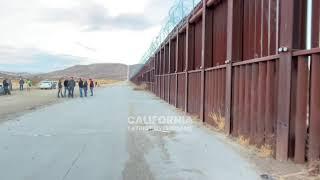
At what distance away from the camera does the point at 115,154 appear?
10188 millimetres

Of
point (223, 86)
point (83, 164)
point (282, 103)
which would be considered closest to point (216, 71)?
point (223, 86)

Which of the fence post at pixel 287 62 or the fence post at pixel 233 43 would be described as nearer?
the fence post at pixel 287 62

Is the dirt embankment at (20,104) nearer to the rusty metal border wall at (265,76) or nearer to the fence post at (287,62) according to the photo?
the rusty metal border wall at (265,76)

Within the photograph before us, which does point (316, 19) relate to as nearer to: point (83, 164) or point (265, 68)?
point (265, 68)

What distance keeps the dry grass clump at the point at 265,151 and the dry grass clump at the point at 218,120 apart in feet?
13.1

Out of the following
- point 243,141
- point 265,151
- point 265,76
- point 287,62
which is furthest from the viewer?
point 243,141

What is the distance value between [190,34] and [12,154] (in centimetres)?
1444

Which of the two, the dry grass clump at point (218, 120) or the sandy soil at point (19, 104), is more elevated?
the dry grass clump at point (218, 120)

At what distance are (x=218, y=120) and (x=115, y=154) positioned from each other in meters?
5.29

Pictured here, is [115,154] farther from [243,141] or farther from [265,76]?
[265,76]

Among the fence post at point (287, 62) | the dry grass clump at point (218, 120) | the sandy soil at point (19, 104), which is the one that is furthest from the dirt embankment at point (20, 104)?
the fence post at point (287, 62)

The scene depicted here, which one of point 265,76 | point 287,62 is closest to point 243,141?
point 265,76

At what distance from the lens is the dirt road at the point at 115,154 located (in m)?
8.07

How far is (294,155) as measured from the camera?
861cm
